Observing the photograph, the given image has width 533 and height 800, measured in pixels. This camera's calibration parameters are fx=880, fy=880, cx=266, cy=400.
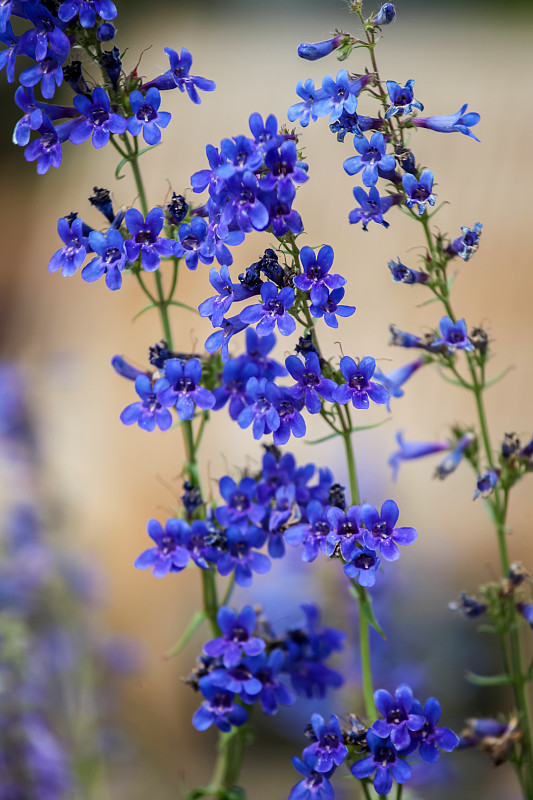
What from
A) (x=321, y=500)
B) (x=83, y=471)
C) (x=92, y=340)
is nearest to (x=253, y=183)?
(x=321, y=500)

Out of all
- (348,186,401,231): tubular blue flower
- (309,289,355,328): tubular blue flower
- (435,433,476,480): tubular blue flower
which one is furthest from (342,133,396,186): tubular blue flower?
(435,433,476,480): tubular blue flower

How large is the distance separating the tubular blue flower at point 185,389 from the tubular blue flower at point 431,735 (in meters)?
0.46

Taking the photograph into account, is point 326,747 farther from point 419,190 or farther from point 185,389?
point 419,190

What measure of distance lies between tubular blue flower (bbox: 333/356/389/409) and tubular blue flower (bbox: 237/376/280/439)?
77 millimetres

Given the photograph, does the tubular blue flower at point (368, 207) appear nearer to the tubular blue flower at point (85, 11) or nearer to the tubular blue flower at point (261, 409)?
the tubular blue flower at point (261, 409)

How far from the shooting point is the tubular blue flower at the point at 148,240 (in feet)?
3.71

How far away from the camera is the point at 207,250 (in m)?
1.10

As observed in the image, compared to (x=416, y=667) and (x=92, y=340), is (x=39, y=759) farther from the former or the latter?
(x=92, y=340)

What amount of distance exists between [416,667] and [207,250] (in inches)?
53.4

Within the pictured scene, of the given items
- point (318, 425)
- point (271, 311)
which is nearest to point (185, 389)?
point (271, 311)

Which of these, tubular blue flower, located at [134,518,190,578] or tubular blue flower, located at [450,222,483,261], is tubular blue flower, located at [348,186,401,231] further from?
tubular blue flower, located at [134,518,190,578]

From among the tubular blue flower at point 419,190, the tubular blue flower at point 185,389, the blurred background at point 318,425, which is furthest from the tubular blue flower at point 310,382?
the blurred background at point 318,425

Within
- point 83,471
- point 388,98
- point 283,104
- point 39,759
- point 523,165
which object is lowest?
point 39,759

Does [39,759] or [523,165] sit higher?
[523,165]
